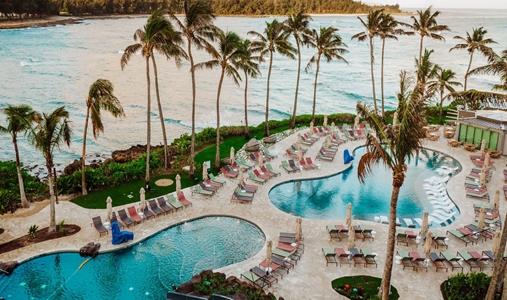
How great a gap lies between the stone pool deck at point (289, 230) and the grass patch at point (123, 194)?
0.73 metres

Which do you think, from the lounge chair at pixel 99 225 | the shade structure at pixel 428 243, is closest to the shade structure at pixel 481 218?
the shade structure at pixel 428 243

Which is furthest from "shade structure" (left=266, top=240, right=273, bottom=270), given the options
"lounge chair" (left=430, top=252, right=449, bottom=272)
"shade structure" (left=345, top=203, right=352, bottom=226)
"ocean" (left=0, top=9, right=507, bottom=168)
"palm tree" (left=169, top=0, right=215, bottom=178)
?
"ocean" (left=0, top=9, right=507, bottom=168)

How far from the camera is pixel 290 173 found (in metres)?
27.9

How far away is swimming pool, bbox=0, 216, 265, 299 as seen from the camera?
16.1 metres

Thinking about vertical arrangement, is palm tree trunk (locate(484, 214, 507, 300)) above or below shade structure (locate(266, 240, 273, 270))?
above

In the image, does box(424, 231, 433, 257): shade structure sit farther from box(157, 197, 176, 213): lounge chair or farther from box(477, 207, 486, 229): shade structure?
box(157, 197, 176, 213): lounge chair

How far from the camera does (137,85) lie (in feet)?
232

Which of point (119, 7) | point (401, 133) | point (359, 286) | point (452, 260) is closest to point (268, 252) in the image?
point (359, 286)

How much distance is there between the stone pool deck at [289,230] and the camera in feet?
53.5

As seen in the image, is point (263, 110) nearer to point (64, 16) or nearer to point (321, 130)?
point (321, 130)

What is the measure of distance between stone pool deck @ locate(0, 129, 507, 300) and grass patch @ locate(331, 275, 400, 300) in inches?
9.7

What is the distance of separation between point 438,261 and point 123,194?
16.8 meters

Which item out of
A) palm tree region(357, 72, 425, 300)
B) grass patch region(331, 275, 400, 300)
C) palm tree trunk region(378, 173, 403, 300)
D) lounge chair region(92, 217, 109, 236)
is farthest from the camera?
lounge chair region(92, 217, 109, 236)

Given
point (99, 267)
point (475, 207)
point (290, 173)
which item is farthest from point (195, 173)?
point (475, 207)
